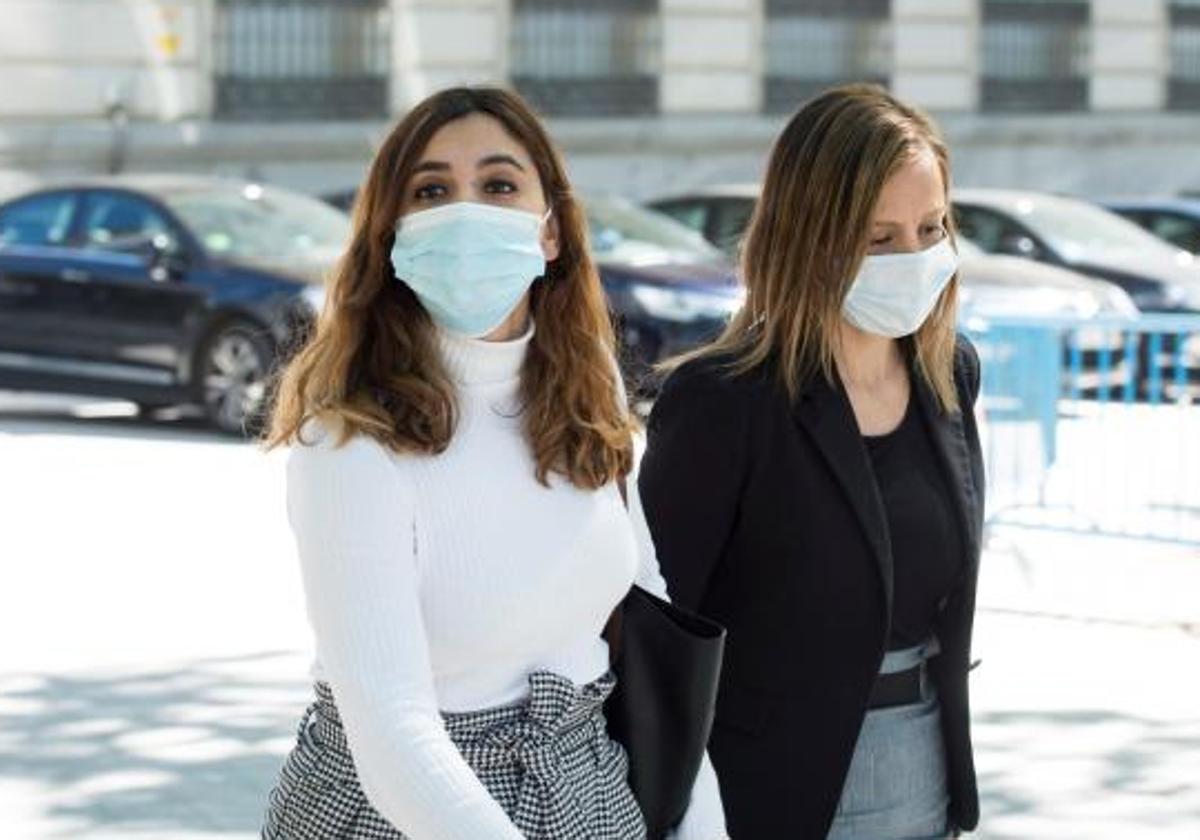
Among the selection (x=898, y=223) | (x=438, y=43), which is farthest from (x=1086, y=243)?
(x=898, y=223)

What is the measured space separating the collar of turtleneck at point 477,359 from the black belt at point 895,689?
0.87 meters

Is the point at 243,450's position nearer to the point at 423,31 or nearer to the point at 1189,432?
the point at 1189,432

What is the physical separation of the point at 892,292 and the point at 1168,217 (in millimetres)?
19629

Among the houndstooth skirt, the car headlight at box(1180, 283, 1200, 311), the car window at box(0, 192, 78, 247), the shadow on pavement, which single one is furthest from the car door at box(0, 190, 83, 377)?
the houndstooth skirt

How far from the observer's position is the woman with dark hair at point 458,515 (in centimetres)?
318

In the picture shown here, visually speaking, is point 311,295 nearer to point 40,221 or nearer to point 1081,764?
point 40,221

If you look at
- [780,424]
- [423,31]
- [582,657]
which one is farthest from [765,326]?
[423,31]

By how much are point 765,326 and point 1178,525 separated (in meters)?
7.83

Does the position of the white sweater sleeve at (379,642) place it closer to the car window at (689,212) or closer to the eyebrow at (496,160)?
the eyebrow at (496,160)

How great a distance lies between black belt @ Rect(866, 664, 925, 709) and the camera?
13.4 feet

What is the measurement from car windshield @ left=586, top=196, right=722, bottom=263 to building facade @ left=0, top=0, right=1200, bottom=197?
845 centimetres

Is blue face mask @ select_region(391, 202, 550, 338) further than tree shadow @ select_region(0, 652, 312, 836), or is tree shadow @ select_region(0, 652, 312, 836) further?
tree shadow @ select_region(0, 652, 312, 836)

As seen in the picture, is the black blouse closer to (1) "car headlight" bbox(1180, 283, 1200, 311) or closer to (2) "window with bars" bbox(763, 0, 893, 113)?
(1) "car headlight" bbox(1180, 283, 1200, 311)

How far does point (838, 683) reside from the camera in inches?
157
